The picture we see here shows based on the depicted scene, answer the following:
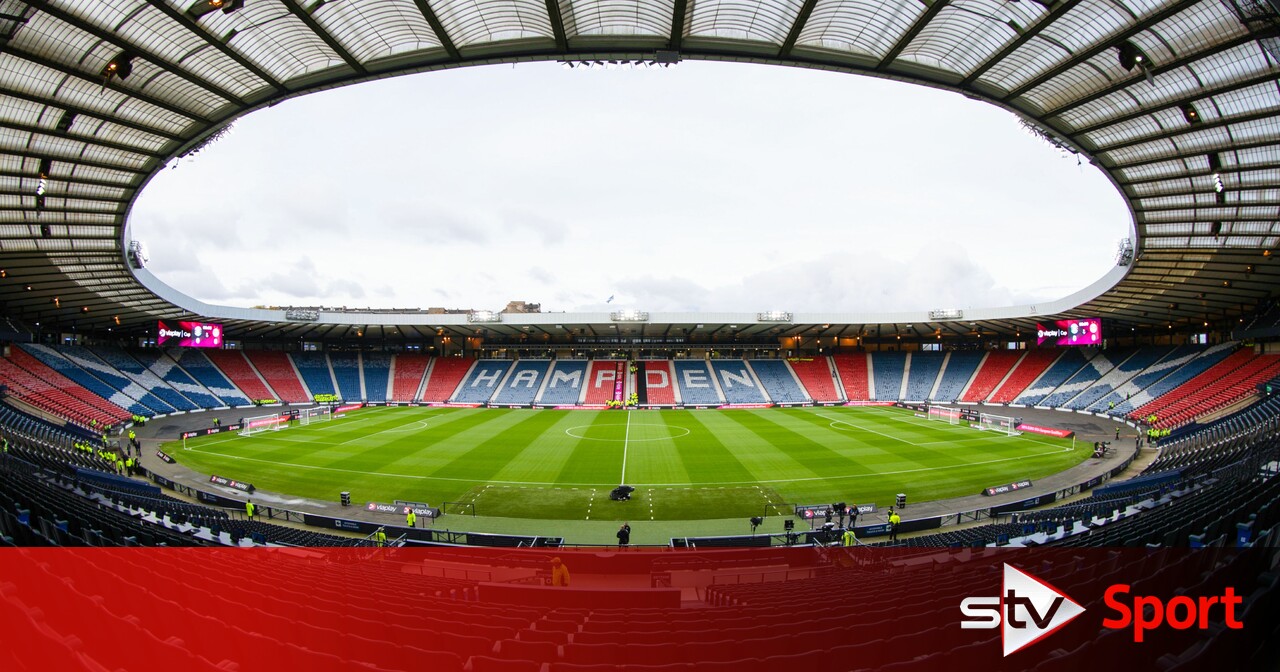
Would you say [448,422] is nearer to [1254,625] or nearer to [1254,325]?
[1254,625]

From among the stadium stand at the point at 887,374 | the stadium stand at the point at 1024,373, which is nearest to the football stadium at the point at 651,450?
the stadium stand at the point at 1024,373

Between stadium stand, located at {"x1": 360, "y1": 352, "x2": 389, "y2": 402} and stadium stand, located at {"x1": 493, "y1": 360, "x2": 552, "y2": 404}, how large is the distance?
14.9 metres

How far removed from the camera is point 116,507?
16.5m

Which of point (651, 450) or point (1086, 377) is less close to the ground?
point (1086, 377)

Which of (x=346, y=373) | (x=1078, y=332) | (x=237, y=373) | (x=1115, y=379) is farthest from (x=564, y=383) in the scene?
(x=1115, y=379)

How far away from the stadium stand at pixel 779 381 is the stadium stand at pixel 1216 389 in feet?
95.4

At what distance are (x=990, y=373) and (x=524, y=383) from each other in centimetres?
5676

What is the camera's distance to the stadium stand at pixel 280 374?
57625mm

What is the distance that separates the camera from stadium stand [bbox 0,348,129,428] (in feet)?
124

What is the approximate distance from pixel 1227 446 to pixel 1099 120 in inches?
646

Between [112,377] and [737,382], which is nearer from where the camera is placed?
[112,377]

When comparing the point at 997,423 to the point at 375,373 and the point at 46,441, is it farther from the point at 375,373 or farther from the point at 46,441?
the point at 375,373

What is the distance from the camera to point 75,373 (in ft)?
149

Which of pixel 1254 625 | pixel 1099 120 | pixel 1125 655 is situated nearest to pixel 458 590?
pixel 1125 655
